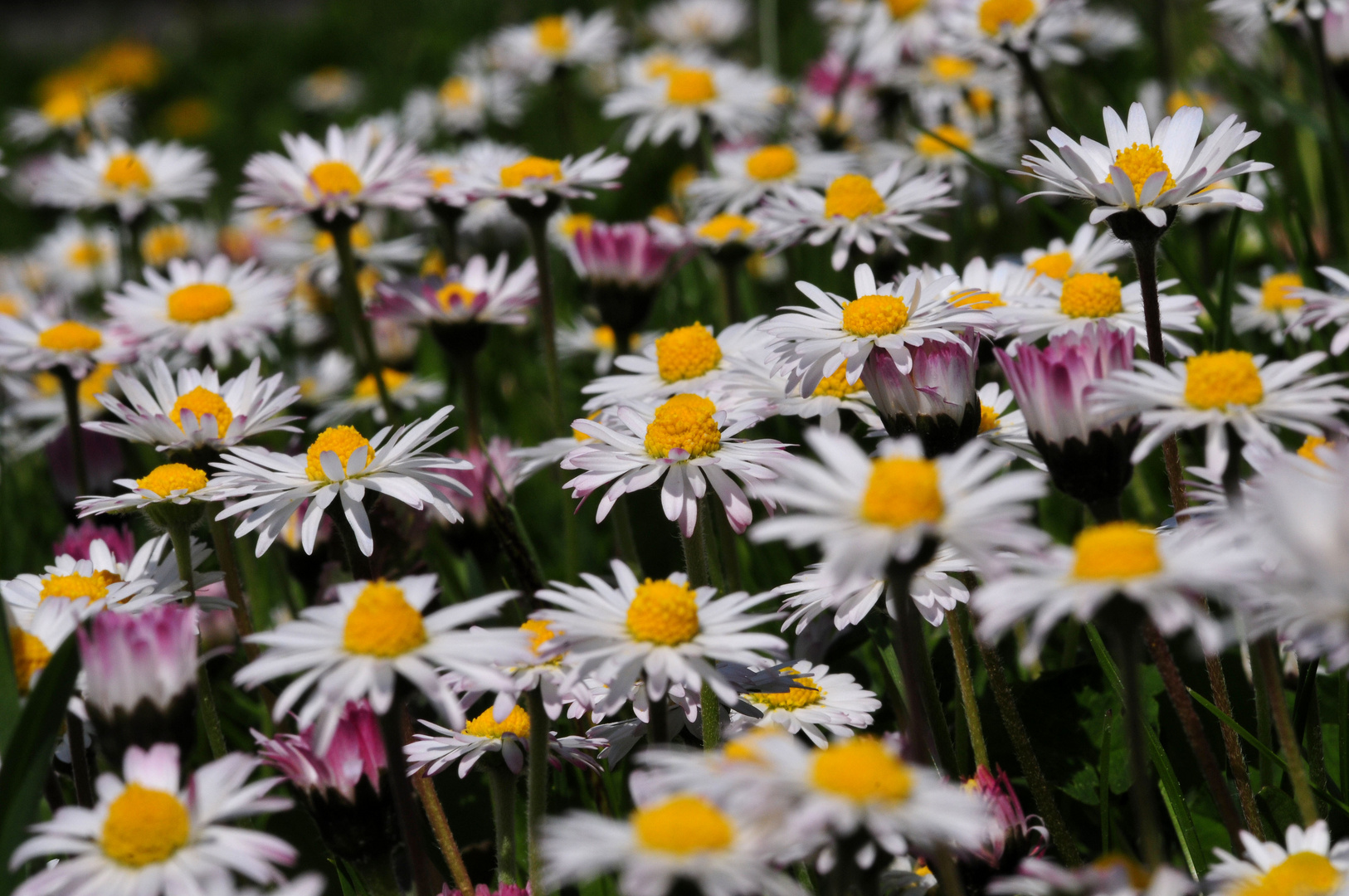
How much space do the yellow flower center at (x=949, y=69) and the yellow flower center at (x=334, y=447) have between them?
2.40 meters

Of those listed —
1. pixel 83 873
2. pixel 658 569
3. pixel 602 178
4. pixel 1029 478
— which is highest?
pixel 602 178

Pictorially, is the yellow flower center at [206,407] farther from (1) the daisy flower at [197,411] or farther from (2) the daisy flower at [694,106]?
(2) the daisy flower at [694,106]

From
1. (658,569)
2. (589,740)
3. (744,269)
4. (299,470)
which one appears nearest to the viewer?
(589,740)

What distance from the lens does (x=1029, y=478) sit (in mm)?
979

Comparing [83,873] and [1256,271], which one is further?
[1256,271]

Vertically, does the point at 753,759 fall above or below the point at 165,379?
below

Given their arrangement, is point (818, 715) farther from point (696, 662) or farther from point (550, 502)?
point (550, 502)

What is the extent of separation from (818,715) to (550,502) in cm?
121

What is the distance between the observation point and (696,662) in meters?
1.16

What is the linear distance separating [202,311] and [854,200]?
3.98 feet

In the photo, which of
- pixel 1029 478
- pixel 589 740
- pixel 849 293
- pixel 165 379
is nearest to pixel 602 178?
pixel 849 293

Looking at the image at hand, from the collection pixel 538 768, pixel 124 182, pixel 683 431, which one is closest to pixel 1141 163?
pixel 683 431

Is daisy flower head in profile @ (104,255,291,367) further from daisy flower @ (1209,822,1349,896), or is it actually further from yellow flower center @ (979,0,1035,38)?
daisy flower @ (1209,822,1349,896)

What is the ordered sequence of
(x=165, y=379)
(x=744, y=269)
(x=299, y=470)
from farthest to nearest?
(x=744, y=269), (x=165, y=379), (x=299, y=470)
